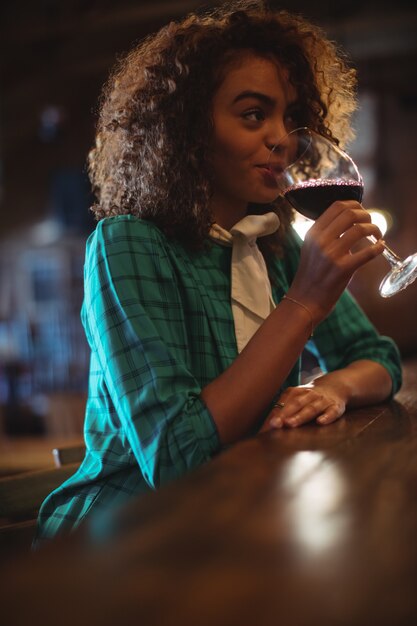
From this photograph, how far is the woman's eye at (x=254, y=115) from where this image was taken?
4.64ft

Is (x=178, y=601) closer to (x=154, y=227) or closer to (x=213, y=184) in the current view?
(x=154, y=227)

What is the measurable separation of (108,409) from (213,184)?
0.52 m

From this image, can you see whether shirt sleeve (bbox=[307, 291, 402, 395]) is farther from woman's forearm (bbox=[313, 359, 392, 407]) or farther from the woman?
woman's forearm (bbox=[313, 359, 392, 407])

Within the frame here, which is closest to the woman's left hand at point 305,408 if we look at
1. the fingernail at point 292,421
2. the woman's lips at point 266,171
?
the fingernail at point 292,421

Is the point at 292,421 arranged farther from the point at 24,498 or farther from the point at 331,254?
the point at 24,498

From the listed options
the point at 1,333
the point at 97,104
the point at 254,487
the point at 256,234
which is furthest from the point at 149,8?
the point at 254,487

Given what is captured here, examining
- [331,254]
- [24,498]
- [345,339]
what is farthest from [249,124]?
[24,498]

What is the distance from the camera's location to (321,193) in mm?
1258

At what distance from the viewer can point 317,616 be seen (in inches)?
14.9

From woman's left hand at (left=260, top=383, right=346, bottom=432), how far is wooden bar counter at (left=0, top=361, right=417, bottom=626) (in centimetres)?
35

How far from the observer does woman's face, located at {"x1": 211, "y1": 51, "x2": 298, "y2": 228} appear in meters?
1.40

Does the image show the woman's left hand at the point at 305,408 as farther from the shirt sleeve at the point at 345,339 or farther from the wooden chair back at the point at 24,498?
the wooden chair back at the point at 24,498

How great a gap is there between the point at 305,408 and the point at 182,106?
65 cm

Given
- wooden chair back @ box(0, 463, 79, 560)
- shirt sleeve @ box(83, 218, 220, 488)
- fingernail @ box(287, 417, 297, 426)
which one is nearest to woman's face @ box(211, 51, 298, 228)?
shirt sleeve @ box(83, 218, 220, 488)
